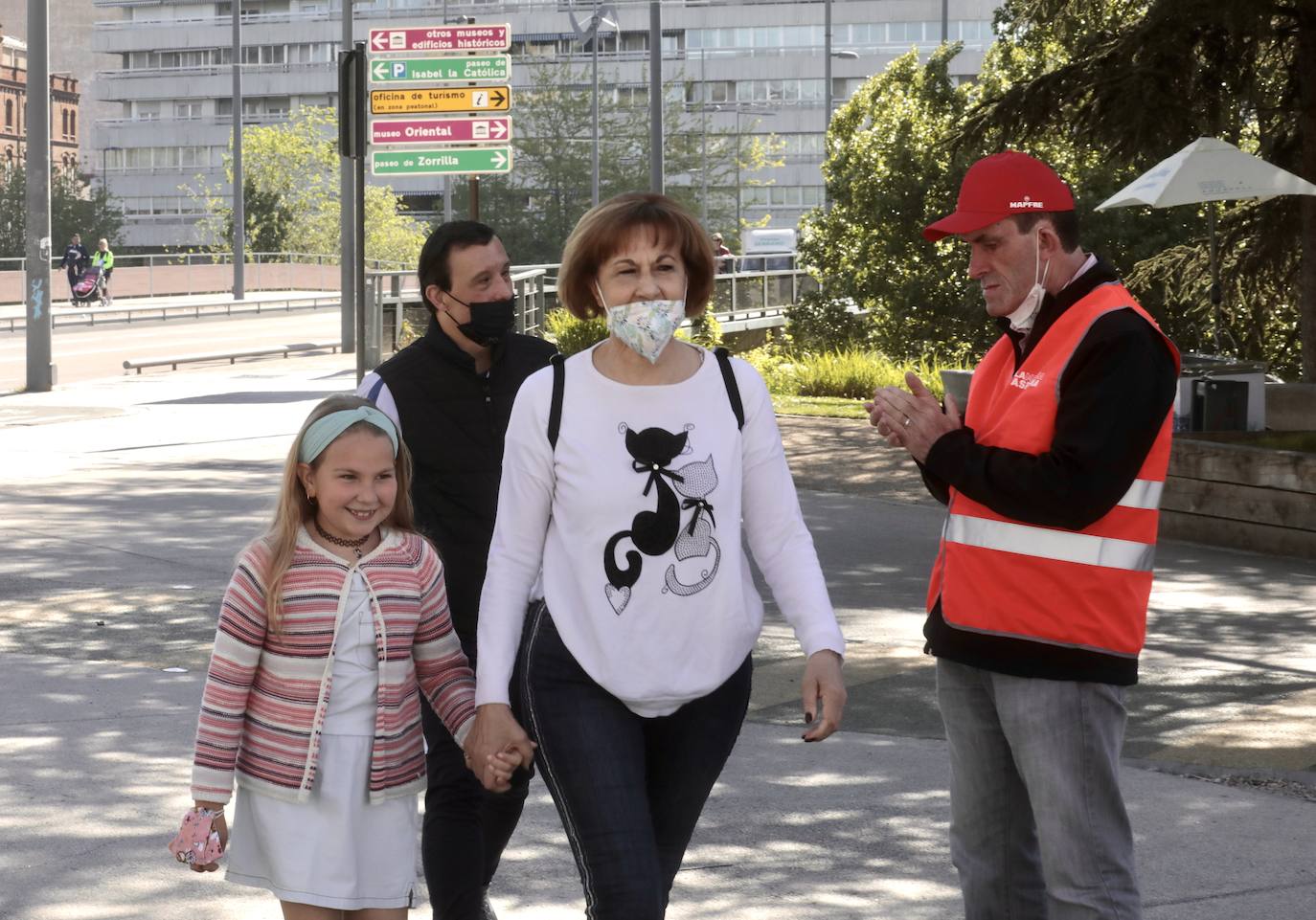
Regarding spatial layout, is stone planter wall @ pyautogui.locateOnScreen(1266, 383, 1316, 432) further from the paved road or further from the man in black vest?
the paved road

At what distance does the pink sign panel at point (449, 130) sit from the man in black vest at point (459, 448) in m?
16.1

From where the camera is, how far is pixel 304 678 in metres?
3.57

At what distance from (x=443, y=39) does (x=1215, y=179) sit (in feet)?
32.4

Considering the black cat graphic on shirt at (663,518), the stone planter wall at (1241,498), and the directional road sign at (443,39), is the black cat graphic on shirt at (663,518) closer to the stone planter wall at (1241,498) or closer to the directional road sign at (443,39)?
the stone planter wall at (1241,498)

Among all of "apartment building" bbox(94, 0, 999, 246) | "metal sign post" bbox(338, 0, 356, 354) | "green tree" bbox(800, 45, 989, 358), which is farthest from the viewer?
"apartment building" bbox(94, 0, 999, 246)

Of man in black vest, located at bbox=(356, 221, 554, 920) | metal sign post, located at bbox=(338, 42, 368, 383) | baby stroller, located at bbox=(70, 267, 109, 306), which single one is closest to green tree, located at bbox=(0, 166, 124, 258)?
baby stroller, located at bbox=(70, 267, 109, 306)

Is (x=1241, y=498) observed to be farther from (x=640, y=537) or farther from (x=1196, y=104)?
(x=640, y=537)

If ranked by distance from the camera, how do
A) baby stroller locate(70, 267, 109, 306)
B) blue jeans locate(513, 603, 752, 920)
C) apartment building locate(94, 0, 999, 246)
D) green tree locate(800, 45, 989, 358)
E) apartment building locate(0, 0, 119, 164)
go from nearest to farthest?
blue jeans locate(513, 603, 752, 920) < green tree locate(800, 45, 989, 358) < baby stroller locate(70, 267, 109, 306) < apartment building locate(94, 0, 999, 246) < apartment building locate(0, 0, 119, 164)

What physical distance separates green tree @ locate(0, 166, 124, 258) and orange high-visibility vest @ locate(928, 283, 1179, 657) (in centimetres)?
6860

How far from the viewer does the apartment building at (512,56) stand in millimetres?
107500

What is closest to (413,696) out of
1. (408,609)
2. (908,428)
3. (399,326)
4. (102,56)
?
(408,609)

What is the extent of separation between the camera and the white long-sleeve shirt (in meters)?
3.31

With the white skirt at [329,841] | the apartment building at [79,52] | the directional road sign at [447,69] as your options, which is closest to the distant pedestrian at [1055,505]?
the white skirt at [329,841]

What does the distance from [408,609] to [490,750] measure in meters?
0.43
